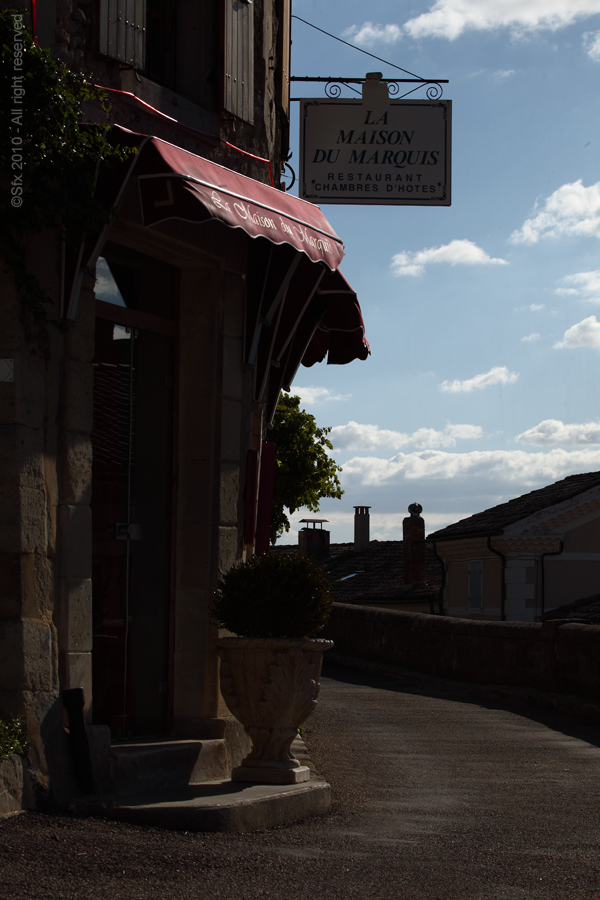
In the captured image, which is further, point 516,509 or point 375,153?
point 516,509

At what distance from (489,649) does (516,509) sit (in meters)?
14.8

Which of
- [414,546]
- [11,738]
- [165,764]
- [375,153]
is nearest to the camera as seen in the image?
[11,738]

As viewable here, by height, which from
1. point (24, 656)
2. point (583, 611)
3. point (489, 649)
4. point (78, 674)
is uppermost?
point (24, 656)

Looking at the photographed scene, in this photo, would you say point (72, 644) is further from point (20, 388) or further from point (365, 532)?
point (365, 532)

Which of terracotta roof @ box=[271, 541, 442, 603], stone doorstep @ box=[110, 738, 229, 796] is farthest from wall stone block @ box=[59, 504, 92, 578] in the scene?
terracotta roof @ box=[271, 541, 442, 603]

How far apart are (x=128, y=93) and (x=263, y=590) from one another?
3531mm

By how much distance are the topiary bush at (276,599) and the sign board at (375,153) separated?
4.10 metres

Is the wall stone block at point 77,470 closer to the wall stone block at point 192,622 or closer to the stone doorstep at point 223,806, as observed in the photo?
the wall stone block at point 192,622

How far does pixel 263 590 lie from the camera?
265 inches

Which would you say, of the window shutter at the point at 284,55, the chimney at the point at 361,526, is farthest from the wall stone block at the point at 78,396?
the chimney at the point at 361,526

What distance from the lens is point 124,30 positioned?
23.5 ft

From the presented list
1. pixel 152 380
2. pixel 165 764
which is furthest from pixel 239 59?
pixel 165 764

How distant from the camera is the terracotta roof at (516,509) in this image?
1084 inches

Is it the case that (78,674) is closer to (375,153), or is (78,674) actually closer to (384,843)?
(384,843)
